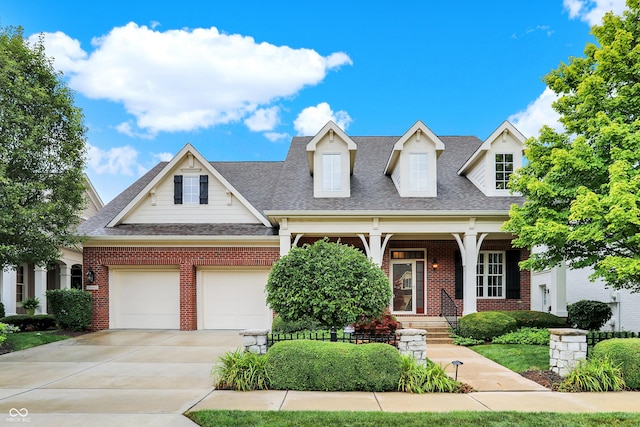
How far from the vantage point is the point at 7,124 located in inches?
463

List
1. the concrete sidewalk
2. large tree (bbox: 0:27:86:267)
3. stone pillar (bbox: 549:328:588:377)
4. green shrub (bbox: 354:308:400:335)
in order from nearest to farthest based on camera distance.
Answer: the concrete sidewalk < stone pillar (bbox: 549:328:588:377) < green shrub (bbox: 354:308:400:335) < large tree (bbox: 0:27:86:267)

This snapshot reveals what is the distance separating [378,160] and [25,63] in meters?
12.8

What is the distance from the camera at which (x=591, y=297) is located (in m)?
16.2

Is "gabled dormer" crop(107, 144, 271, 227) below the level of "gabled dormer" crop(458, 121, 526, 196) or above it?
below

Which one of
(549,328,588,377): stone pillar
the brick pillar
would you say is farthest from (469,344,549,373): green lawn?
the brick pillar

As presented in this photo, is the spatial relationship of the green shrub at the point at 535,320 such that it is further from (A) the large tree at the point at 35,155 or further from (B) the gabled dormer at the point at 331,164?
(A) the large tree at the point at 35,155

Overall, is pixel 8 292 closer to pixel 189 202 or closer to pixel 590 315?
pixel 189 202

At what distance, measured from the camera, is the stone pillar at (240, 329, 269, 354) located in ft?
28.6

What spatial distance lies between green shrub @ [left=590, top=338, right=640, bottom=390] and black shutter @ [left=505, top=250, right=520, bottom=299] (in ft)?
26.8

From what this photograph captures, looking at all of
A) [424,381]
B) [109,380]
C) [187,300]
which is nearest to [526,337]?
[424,381]

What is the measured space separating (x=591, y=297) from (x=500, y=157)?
604 cm

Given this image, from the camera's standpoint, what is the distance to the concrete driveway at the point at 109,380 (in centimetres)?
630

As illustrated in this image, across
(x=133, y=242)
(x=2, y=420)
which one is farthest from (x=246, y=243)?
(x=2, y=420)

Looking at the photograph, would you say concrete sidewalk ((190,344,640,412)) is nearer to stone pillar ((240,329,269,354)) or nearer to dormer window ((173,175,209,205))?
stone pillar ((240,329,269,354))
